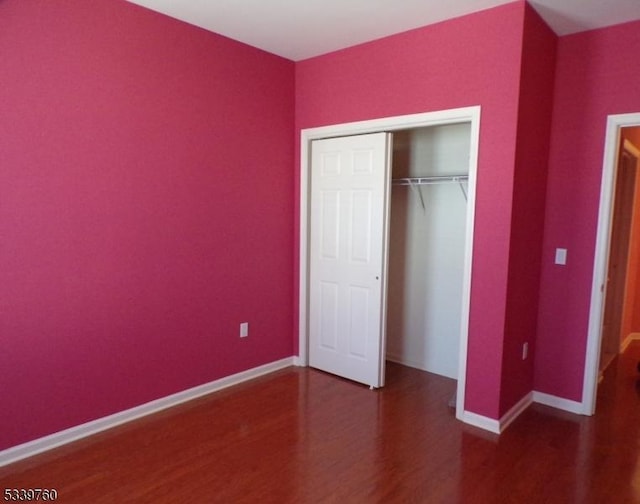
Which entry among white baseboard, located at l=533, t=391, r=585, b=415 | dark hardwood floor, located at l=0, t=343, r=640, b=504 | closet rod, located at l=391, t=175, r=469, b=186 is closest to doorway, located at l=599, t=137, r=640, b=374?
white baseboard, located at l=533, t=391, r=585, b=415

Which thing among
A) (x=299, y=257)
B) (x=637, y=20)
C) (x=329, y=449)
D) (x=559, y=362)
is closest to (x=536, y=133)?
(x=637, y=20)

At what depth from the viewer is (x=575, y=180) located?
3070 mm

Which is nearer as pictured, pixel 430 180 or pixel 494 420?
pixel 494 420

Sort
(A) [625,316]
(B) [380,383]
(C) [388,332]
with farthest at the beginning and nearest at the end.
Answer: (A) [625,316], (C) [388,332], (B) [380,383]

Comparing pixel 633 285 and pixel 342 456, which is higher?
pixel 633 285

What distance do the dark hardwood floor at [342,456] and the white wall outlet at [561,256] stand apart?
1.07 meters

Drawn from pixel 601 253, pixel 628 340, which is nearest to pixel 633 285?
pixel 628 340

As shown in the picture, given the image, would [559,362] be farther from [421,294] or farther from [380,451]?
[380,451]

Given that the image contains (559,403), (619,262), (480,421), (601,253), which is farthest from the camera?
(619,262)

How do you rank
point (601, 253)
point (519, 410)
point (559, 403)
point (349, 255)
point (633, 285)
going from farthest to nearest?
point (633, 285) < point (349, 255) < point (559, 403) < point (519, 410) < point (601, 253)

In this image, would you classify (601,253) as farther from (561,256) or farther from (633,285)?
(633,285)

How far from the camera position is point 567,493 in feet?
7.35

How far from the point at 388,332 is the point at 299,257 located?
3.66ft

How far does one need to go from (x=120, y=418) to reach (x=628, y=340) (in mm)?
5059
